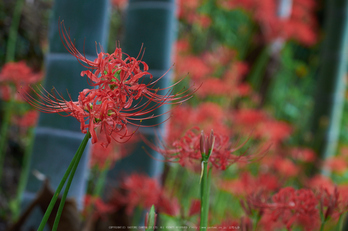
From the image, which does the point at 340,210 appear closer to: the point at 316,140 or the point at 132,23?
the point at 132,23

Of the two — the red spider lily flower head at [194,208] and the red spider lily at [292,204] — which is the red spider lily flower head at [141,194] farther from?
the red spider lily at [292,204]

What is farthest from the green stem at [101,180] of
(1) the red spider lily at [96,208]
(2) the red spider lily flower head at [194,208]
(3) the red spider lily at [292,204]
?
(3) the red spider lily at [292,204]

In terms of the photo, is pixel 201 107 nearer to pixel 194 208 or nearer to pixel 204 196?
pixel 194 208

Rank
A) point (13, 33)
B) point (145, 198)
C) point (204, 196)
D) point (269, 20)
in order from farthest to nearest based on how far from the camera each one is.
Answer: point (269, 20) → point (13, 33) → point (145, 198) → point (204, 196)

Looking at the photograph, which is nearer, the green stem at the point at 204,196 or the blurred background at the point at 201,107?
the green stem at the point at 204,196

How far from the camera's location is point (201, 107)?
2.01m

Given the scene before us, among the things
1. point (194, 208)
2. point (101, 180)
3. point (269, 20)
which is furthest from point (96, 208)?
point (269, 20)

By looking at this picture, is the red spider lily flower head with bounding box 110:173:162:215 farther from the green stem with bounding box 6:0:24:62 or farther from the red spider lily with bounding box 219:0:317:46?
the red spider lily with bounding box 219:0:317:46

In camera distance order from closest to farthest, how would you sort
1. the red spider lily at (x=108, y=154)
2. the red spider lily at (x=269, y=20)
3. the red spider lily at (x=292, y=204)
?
the red spider lily at (x=292, y=204)
the red spider lily at (x=108, y=154)
the red spider lily at (x=269, y=20)

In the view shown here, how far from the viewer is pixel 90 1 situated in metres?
0.79

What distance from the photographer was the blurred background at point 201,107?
3.09 feet

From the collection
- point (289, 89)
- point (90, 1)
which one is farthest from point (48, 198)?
point (289, 89)

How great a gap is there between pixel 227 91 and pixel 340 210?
1.82 meters

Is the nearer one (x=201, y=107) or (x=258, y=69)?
(x=201, y=107)
